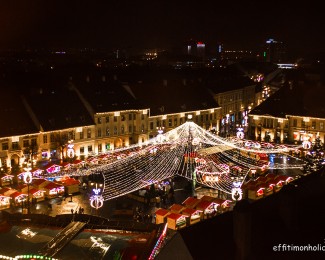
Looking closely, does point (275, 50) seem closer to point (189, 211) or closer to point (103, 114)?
point (103, 114)

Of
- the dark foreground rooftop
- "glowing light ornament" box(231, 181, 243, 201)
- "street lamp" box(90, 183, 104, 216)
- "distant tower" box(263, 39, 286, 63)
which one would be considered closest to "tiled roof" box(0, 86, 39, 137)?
"street lamp" box(90, 183, 104, 216)

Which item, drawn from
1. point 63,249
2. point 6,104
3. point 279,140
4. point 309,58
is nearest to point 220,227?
point 63,249

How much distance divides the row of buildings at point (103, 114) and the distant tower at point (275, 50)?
5030 inches

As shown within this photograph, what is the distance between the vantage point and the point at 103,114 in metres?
49.7

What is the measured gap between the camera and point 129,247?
13070 millimetres

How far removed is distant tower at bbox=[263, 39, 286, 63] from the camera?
190 metres

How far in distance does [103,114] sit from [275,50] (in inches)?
6254

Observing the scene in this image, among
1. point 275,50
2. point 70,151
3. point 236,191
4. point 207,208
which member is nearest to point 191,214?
point 207,208

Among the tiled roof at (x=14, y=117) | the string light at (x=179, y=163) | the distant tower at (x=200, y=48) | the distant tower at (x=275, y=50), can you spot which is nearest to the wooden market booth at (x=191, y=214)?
the string light at (x=179, y=163)

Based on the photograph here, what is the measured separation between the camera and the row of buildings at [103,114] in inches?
1741

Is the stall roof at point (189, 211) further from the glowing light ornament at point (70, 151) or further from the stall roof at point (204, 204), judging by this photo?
the glowing light ornament at point (70, 151)

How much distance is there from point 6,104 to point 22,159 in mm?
6169

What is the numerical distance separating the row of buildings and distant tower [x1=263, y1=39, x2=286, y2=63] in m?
128

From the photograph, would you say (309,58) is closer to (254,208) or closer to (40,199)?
(40,199)
